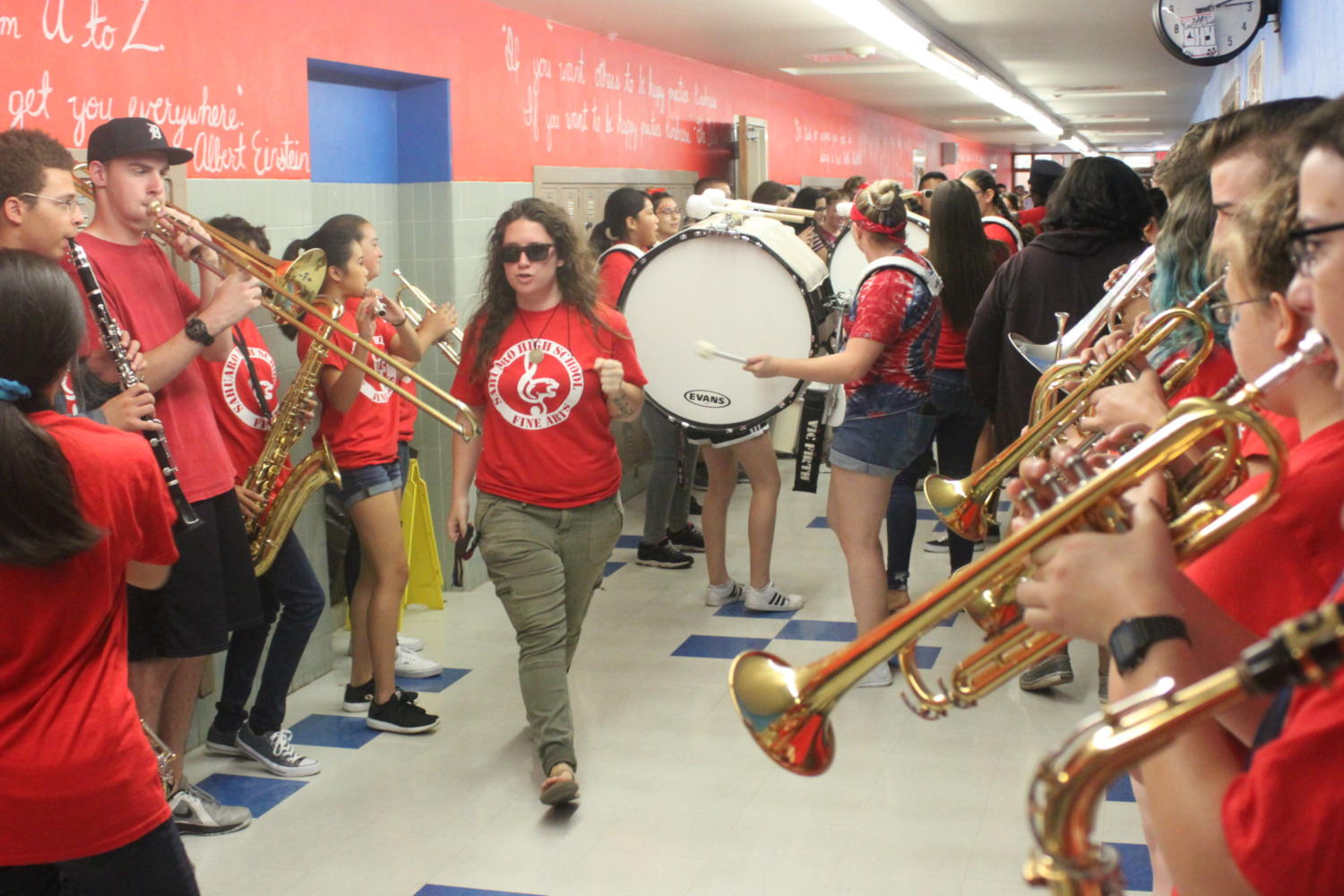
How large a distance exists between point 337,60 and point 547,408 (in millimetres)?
2128

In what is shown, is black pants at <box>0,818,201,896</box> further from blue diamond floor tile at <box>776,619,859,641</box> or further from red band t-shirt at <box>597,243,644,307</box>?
red band t-shirt at <box>597,243,644,307</box>

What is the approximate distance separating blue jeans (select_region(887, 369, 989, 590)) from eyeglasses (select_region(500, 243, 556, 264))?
2009 mm

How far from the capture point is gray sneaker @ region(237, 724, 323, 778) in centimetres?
391

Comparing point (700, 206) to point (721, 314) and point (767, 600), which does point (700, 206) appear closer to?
point (721, 314)

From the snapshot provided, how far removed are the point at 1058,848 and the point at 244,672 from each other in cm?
331

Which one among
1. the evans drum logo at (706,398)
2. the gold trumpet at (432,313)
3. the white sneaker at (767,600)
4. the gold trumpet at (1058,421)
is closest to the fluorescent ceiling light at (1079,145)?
the white sneaker at (767,600)

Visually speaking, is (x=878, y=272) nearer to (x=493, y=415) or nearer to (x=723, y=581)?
(x=493, y=415)

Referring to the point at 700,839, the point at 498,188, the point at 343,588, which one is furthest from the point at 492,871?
the point at 498,188

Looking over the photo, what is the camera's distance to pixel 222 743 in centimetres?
403

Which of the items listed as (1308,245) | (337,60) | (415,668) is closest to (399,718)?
(415,668)

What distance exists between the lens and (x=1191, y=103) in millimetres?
16719

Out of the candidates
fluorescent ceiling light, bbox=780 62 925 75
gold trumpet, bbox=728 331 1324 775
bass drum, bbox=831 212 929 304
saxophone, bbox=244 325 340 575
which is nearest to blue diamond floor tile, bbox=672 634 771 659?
saxophone, bbox=244 325 340 575

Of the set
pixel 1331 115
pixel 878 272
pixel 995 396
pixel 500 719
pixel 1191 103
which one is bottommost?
pixel 500 719

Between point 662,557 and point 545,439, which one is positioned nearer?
point 545,439
